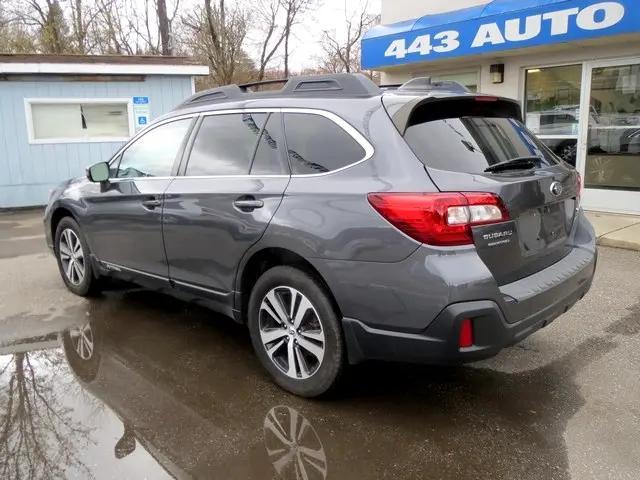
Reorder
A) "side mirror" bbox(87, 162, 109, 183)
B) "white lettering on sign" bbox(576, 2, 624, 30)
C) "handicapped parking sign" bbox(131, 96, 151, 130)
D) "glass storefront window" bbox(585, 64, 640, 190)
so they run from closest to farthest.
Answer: "side mirror" bbox(87, 162, 109, 183)
"white lettering on sign" bbox(576, 2, 624, 30)
"glass storefront window" bbox(585, 64, 640, 190)
"handicapped parking sign" bbox(131, 96, 151, 130)

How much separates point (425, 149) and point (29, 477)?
248cm

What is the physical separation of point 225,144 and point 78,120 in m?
9.79

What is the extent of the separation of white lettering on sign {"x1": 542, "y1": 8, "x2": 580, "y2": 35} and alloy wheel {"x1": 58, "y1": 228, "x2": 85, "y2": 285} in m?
6.90

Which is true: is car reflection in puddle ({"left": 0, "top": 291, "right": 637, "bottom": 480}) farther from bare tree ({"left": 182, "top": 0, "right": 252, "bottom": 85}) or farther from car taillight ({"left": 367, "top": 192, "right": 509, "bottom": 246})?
bare tree ({"left": 182, "top": 0, "right": 252, "bottom": 85})

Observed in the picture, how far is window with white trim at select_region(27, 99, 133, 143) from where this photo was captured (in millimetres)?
11781

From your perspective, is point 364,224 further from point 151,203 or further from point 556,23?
point 556,23

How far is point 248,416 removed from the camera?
3.11 m

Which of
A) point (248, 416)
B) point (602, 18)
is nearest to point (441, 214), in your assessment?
point (248, 416)

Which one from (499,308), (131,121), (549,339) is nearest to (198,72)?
(131,121)

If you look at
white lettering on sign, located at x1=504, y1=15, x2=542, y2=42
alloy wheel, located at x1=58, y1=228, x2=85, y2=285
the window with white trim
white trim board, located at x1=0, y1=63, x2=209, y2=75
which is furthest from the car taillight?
the window with white trim

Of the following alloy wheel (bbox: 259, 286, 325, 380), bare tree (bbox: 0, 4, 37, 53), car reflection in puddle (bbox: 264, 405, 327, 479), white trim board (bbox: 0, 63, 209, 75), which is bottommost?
car reflection in puddle (bbox: 264, 405, 327, 479)

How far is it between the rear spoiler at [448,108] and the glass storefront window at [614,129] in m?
6.10

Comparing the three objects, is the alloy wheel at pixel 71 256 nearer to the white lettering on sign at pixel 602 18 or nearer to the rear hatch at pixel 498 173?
the rear hatch at pixel 498 173

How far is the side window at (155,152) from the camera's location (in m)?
4.15
